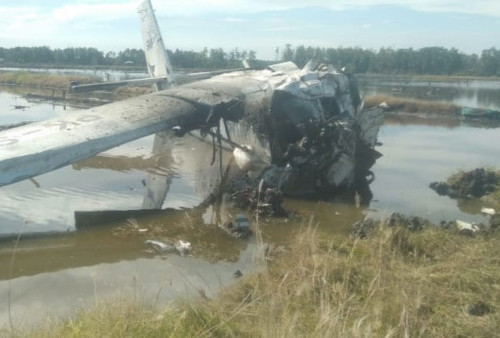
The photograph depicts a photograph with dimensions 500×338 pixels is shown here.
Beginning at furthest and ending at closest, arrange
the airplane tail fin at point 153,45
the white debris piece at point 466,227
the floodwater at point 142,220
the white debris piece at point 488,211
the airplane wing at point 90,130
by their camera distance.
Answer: the airplane tail fin at point 153,45 → the white debris piece at point 488,211 → the white debris piece at point 466,227 → the airplane wing at point 90,130 → the floodwater at point 142,220

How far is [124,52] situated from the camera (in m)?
113

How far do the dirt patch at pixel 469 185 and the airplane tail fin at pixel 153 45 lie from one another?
1082 cm

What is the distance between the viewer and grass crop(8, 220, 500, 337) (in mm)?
4070

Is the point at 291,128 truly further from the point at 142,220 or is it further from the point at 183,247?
the point at 183,247

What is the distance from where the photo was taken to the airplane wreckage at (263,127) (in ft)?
31.3

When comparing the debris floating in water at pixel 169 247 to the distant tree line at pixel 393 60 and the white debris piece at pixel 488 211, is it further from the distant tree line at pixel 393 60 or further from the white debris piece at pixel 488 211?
the distant tree line at pixel 393 60

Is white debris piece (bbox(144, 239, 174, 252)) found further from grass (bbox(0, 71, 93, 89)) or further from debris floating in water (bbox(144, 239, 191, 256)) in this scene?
grass (bbox(0, 71, 93, 89))

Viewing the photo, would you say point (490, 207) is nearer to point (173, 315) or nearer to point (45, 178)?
point (173, 315)

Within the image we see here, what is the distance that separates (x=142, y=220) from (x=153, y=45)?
12.8 metres

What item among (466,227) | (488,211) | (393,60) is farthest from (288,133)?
(393,60)

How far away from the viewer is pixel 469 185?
1254 cm

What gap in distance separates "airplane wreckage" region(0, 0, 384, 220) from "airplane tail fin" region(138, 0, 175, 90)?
212 inches

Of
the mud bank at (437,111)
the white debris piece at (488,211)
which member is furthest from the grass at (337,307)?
the mud bank at (437,111)

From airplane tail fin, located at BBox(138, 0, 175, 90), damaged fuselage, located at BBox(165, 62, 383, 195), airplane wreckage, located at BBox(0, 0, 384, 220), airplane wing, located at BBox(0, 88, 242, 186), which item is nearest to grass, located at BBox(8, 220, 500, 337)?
Answer: airplane wing, located at BBox(0, 88, 242, 186)
